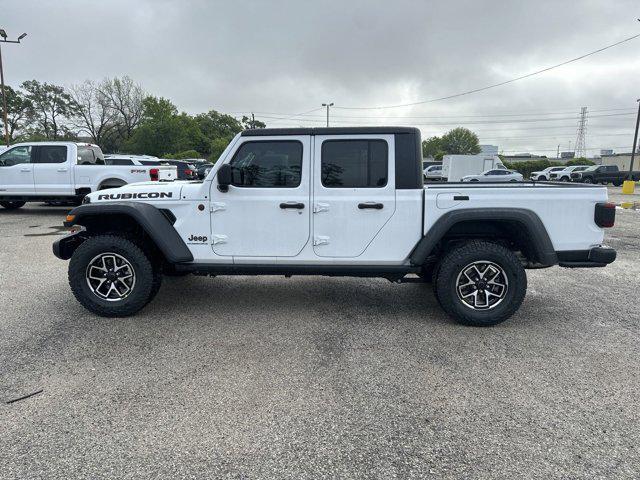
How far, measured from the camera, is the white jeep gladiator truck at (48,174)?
10680 millimetres

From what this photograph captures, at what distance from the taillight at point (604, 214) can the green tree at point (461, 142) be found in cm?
8531

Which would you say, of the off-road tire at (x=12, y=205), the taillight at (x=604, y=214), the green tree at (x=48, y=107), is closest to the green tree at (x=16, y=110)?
the green tree at (x=48, y=107)

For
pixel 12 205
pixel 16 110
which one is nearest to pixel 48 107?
pixel 16 110

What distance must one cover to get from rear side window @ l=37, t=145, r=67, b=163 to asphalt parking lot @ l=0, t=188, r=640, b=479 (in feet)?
23.7

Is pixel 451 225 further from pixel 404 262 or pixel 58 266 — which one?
pixel 58 266

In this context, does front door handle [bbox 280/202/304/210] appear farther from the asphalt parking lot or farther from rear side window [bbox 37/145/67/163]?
rear side window [bbox 37/145/67/163]

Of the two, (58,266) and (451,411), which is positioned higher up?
(58,266)

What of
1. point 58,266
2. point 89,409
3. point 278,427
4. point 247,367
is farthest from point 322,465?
point 58,266

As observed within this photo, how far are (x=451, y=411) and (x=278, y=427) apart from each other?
1.15 m

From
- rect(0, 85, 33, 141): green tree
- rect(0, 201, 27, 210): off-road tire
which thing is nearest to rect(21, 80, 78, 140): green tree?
rect(0, 85, 33, 141): green tree

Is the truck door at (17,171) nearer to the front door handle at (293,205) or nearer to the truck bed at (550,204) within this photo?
the front door handle at (293,205)

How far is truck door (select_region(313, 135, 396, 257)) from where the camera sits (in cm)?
396

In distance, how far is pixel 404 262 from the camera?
4039 millimetres

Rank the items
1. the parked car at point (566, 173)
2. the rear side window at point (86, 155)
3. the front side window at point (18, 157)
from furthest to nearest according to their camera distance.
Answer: the parked car at point (566, 173) → the rear side window at point (86, 155) → the front side window at point (18, 157)
